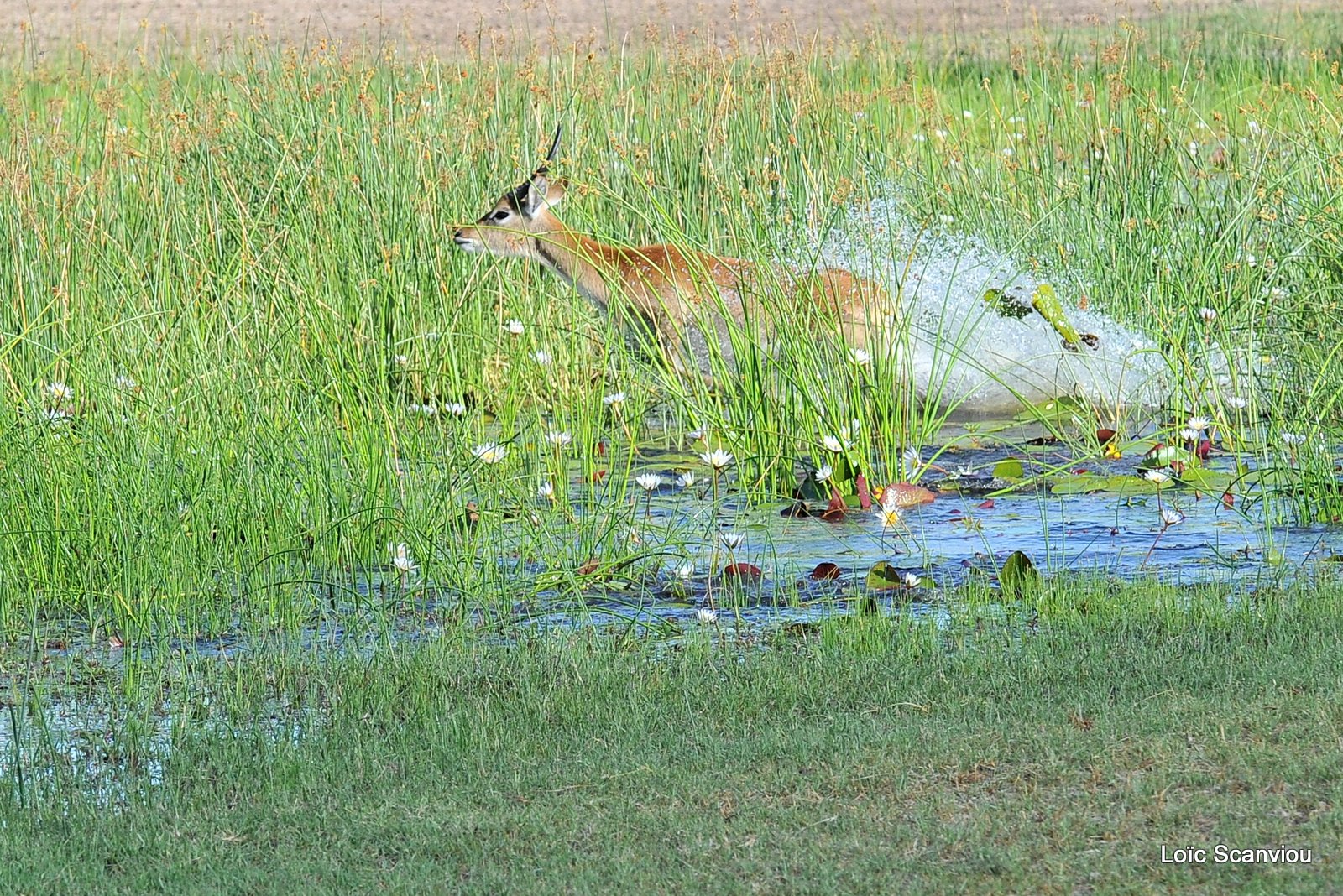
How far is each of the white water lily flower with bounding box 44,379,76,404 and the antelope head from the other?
1824mm

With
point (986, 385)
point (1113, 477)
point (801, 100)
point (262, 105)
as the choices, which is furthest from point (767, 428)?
point (262, 105)

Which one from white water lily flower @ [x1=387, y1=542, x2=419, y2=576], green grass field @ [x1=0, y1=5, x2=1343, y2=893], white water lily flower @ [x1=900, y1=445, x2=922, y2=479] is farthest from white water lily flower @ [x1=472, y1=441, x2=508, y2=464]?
white water lily flower @ [x1=900, y1=445, x2=922, y2=479]

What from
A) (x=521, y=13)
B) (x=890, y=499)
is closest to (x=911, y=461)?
(x=890, y=499)

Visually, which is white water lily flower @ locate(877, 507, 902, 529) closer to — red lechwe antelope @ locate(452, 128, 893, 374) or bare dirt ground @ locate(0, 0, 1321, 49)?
red lechwe antelope @ locate(452, 128, 893, 374)

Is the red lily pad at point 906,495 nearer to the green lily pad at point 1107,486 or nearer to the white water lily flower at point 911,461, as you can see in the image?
the white water lily flower at point 911,461

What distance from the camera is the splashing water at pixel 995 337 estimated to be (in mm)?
7586

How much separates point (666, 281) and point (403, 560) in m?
2.94

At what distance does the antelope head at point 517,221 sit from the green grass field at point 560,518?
8.2 inches

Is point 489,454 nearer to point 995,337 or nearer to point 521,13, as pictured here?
point 995,337

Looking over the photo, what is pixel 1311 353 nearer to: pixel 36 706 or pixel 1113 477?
pixel 1113 477

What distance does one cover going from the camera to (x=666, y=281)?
771 cm

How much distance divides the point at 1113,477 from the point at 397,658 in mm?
3030

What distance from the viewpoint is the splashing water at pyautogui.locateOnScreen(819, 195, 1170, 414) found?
759 centimetres

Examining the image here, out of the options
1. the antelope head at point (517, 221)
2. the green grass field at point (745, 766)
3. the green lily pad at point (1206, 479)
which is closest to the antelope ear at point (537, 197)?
the antelope head at point (517, 221)
